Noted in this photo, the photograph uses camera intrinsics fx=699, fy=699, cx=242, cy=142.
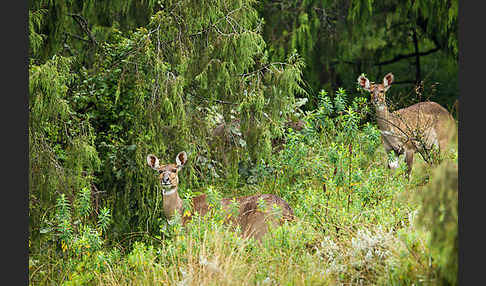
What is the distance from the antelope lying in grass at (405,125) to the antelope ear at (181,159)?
278 centimetres

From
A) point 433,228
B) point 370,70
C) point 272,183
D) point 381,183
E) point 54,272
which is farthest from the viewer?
point 370,70

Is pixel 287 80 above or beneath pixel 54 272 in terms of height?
above

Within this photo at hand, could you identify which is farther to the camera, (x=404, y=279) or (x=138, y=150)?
(x=138, y=150)

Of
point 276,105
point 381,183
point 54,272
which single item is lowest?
point 54,272

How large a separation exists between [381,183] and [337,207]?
104cm

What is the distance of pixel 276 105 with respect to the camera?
8844 millimetres

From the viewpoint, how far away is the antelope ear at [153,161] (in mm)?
7895

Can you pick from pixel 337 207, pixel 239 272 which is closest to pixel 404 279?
pixel 239 272

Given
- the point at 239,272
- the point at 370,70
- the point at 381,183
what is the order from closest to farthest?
1. the point at 239,272
2. the point at 381,183
3. the point at 370,70

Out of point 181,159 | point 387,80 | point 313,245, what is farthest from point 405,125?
point 313,245

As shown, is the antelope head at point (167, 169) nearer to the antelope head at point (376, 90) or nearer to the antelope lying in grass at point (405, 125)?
the antelope lying in grass at point (405, 125)

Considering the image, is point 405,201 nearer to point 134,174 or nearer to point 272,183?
point 272,183

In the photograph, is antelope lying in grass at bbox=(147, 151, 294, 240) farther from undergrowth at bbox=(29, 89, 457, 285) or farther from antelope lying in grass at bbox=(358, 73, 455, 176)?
antelope lying in grass at bbox=(358, 73, 455, 176)

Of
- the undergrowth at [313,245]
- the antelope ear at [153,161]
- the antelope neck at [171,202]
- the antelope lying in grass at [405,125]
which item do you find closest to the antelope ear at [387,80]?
the antelope lying in grass at [405,125]
